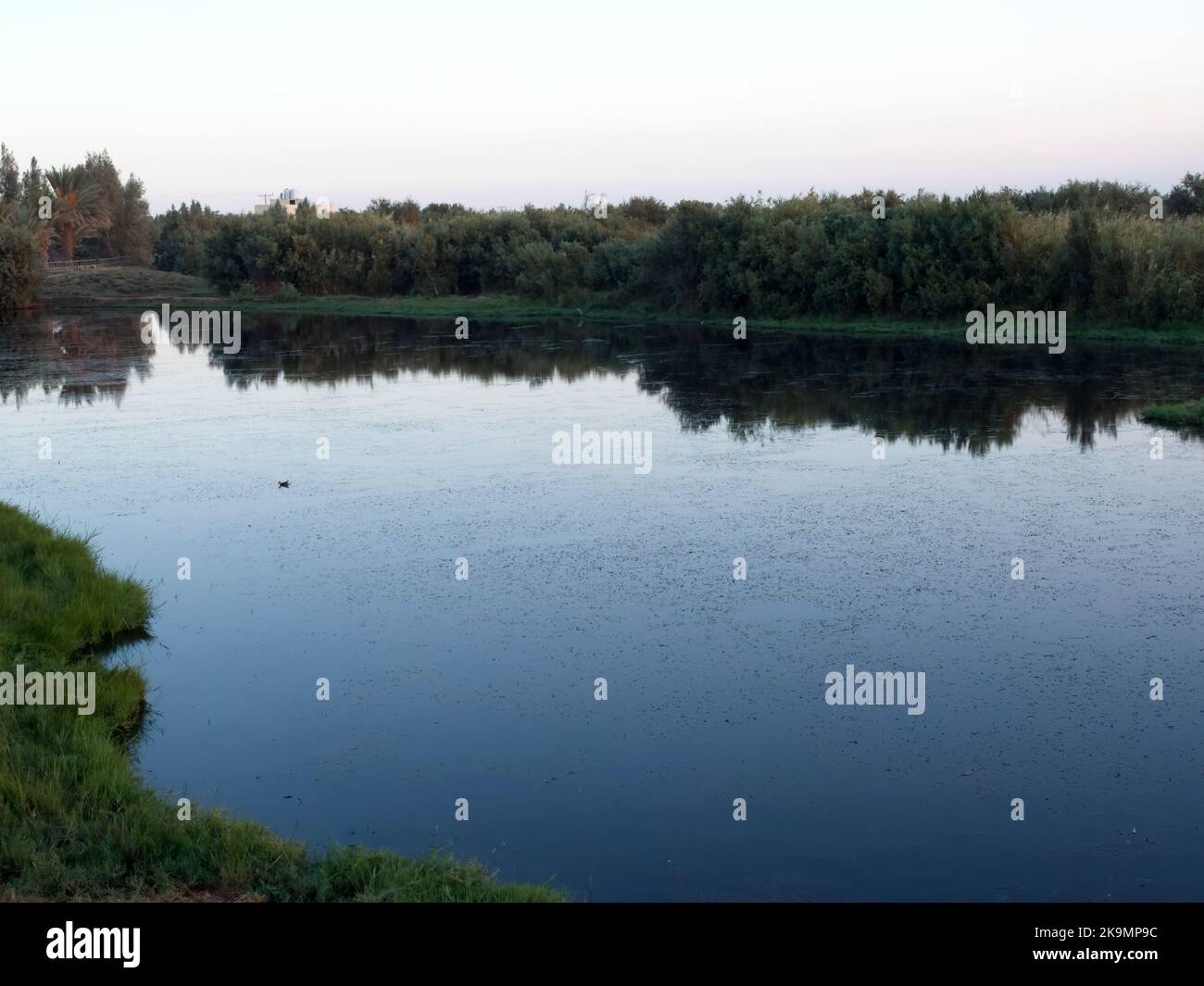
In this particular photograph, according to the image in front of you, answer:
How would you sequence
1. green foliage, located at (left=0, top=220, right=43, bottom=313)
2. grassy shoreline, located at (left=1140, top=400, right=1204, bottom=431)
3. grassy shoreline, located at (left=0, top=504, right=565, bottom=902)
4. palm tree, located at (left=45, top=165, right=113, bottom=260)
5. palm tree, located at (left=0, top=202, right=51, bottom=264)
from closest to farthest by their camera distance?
grassy shoreline, located at (left=0, top=504, right=565, bottom=902) < grassy shoreline, located at (left=1140, top=400, right=1204, bottom=431) < green foliage, located at (left=0, top=220, right=43, bottom=313) < palm tree, located at (left=0, top=202, right=51, bottom=264) < palm tree, located at (left=45, top=165, right=113, bottom=260)

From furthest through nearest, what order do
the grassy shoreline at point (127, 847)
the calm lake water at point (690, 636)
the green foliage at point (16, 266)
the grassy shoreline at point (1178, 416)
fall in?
the green foliage at point (16, 266), the grassy shoreline at point (1178, 416), the calm lake water at point (690, 636), the grassy shoreline at point (127, 847)

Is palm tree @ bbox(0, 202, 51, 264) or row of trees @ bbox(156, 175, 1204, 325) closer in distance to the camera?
row of trees @ bbox(156, 175, 1204, 325)

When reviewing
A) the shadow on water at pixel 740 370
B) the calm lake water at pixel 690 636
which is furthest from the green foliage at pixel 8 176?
the calm lake water at pixel 690 636

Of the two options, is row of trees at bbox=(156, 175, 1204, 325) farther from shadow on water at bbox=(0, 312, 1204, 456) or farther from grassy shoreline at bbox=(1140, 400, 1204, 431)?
grassy shoreline at bbox=(1140, 400, 1204, 431)

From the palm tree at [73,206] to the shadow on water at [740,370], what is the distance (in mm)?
28282

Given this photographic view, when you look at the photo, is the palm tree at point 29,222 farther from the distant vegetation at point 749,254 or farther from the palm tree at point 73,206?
the palm tree at point 73,206

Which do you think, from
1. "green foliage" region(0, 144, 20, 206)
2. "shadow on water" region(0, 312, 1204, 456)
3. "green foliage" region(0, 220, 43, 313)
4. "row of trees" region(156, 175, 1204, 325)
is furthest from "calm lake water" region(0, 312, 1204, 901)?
"green foliage" region(0, 144, 20, 206)

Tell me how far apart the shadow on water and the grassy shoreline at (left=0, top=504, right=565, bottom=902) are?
11.9 m

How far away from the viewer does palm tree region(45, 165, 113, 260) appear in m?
66.1

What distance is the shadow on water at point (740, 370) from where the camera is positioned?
1917 cm

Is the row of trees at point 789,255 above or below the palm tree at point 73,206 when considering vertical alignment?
below

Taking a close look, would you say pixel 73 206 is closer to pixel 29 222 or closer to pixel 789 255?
pixel 29 222

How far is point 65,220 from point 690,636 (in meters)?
65.4
